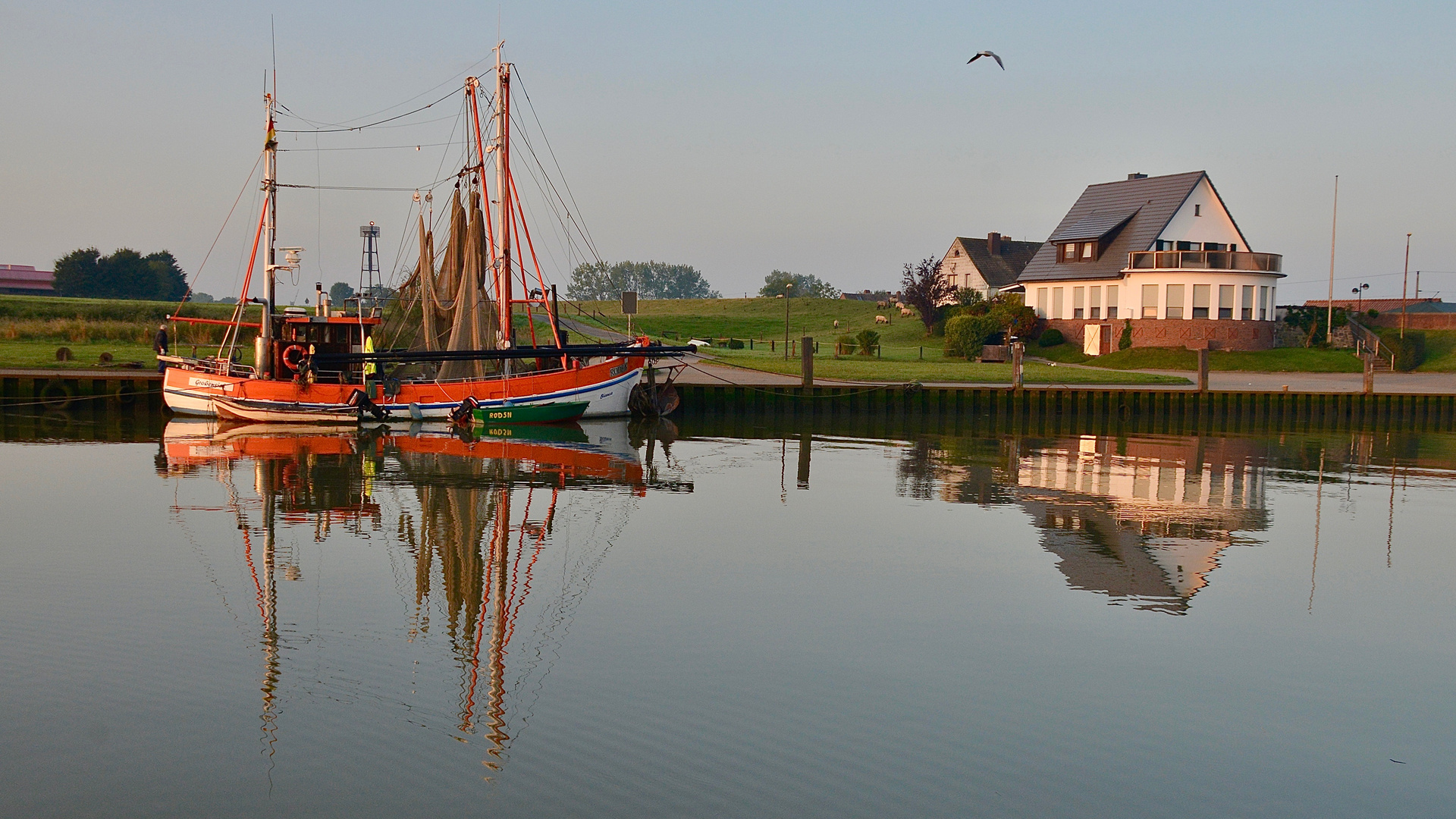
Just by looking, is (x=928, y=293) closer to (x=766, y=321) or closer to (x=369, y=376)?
(x=766, y=321)

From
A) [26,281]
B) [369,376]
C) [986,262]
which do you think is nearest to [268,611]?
[369,376]

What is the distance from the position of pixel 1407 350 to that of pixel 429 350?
2101 inches

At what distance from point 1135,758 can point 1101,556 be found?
8.15 meters

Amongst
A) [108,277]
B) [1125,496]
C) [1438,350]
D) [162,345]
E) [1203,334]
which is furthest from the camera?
[108,277]

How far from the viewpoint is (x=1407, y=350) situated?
2586 inches

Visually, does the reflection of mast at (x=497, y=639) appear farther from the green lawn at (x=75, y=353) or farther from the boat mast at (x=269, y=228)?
the green lawn at (x=75, y=353)

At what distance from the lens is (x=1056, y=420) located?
4194cm

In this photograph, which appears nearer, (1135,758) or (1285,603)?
(1135,758)

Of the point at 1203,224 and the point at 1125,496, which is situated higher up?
the point at 1203,224

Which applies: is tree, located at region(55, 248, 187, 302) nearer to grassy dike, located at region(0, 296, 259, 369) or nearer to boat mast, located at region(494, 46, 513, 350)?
grassy dike, located at region(0, 296, 259, 369)

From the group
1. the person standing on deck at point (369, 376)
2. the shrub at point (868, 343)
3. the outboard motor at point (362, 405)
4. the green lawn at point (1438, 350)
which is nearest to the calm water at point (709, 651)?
the outboard motor at point (362, 405)

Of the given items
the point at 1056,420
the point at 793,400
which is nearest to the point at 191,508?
the point at 793,400

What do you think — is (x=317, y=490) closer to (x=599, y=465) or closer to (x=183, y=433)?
(x=599, y=465)

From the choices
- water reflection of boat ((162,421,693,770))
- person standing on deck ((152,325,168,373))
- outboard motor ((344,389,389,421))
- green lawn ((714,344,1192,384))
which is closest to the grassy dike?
person standing on deck ((152,325,168,373))
